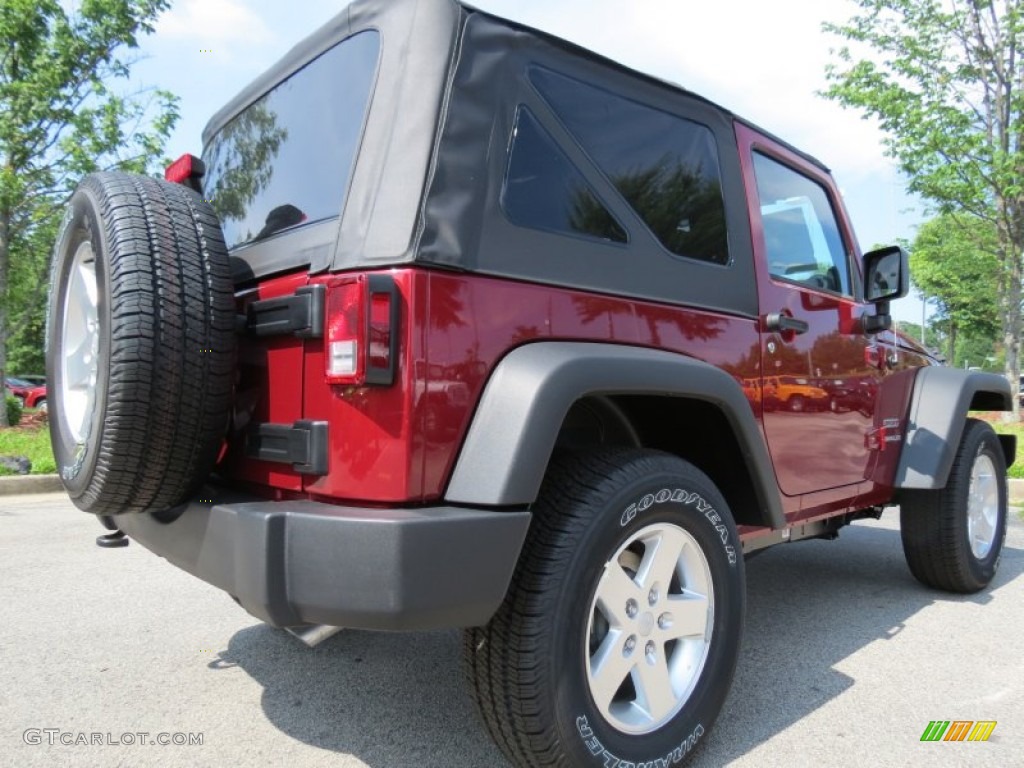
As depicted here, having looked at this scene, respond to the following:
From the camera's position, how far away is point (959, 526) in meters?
3.61

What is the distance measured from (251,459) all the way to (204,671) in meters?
1.22

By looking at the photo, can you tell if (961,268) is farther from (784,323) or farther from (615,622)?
(615,622)

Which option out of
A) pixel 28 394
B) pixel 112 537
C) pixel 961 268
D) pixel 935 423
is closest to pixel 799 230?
pixel 935 423

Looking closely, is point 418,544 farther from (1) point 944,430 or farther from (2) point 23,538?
(2) point 23,538

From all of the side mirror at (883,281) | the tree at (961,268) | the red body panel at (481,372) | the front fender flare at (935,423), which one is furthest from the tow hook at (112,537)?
the tree at (961,268)

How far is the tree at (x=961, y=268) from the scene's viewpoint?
13414mm

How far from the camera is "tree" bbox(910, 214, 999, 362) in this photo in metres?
13.4

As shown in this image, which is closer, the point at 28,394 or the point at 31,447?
the point at 31,447

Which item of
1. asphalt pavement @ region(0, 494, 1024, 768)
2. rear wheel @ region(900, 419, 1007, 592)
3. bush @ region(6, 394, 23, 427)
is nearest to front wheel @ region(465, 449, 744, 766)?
asphalt pavement @ region(0, 494, 1024, 768)

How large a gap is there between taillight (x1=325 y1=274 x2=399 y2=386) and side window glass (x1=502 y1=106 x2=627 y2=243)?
0.44 meters

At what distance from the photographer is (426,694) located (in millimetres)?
2580

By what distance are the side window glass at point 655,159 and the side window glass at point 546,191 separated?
0.10 metres

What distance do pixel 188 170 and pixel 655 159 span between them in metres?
1.57

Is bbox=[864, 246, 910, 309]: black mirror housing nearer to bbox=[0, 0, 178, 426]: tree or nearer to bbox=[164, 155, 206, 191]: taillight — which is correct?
bbox=[164, 155, 206, 191]: taillight
